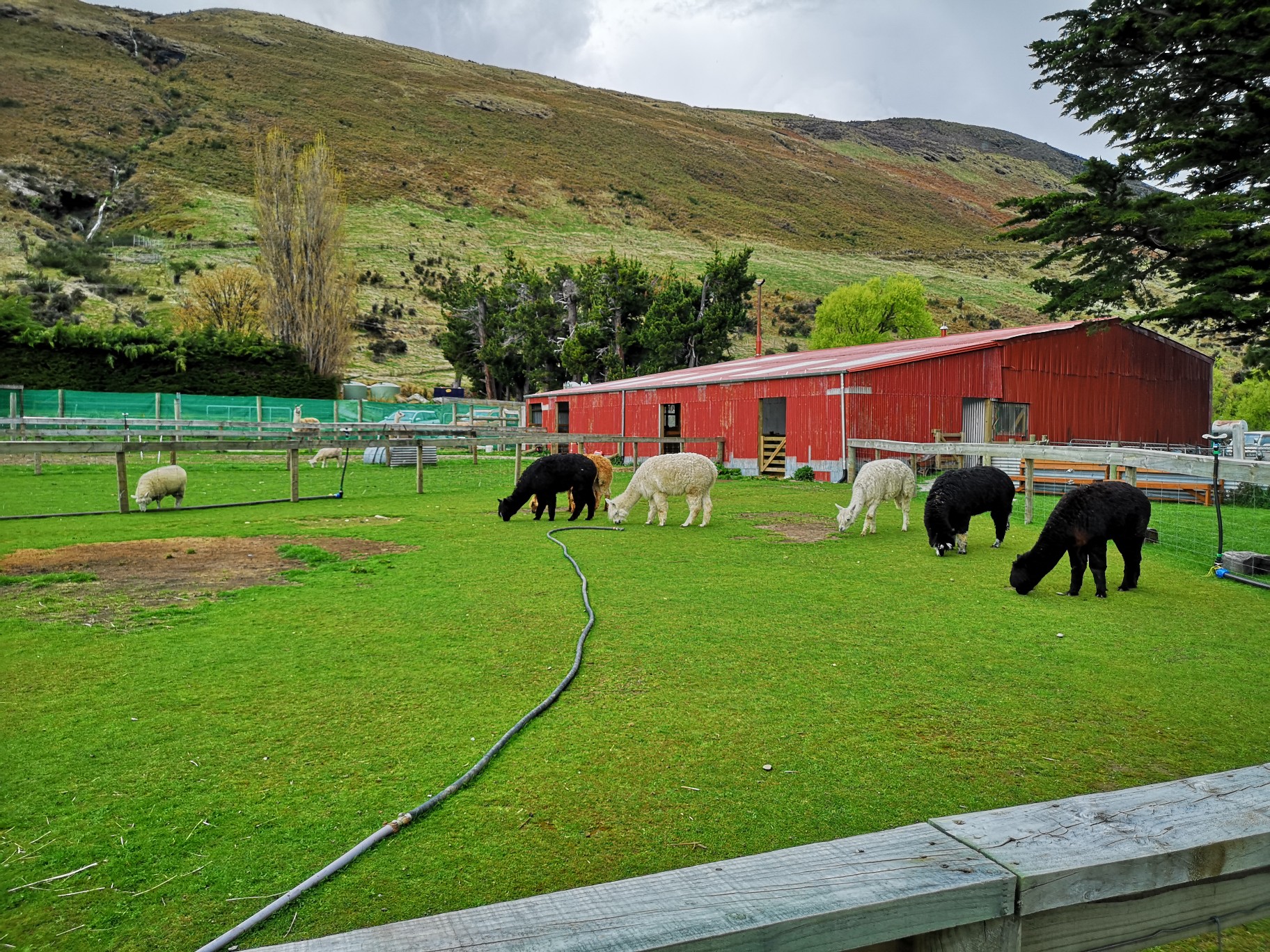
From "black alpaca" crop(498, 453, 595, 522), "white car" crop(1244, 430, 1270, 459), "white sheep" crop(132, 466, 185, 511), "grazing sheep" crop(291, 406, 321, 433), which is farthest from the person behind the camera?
"grazing sheep" crop(291, 406, 321, 433)

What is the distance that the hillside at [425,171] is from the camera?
2992 inches

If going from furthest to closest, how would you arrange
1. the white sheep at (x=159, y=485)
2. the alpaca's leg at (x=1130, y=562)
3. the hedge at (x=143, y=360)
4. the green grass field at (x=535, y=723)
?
1. the hedge at (x=143, y=360)
2. the white sheep at (x=159, y=485)
3. the alpaca's leg at (x=1130, y=562)
4. the green grass field at (x=535, y=723)

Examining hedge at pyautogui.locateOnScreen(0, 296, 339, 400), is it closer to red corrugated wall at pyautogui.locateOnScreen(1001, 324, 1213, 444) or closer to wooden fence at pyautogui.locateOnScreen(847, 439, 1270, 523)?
wooden fence at pyautogui.locateOnScreen(847, 439, 1270, 523)

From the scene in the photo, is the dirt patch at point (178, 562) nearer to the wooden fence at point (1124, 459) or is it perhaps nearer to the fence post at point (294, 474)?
the fence post at point (294, 474)

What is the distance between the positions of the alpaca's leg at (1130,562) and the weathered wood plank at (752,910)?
8058 millimetres

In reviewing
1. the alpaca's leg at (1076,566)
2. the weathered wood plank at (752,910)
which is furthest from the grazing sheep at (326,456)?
the weathered wood plank at (752,910)

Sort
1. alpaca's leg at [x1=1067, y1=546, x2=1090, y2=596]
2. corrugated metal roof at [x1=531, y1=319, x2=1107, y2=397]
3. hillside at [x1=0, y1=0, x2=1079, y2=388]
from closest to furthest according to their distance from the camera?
alpaca's leg at [x1=1067, y1=546, x2=1090, y2=596]
corrugated metal roof at [x1=531, y1=319, x2=1107, y2=397]
hillside at [x1=0, y1=0, x2=1079, y2=388]

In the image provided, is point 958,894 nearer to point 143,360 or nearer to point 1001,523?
point 1001,523

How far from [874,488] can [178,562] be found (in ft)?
33.8

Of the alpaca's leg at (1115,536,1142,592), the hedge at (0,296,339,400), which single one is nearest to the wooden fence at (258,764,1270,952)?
the alpaca's leg at (1115,536,1142,592)

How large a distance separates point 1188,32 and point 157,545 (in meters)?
22.3

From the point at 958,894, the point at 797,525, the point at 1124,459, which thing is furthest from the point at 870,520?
the point at 958,894

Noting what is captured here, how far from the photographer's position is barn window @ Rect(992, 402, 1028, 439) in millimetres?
27453

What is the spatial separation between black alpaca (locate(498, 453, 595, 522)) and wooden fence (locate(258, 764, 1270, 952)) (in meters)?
12.4
